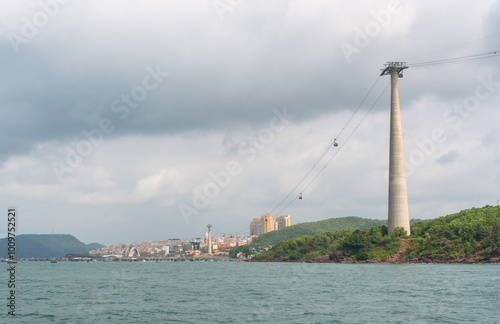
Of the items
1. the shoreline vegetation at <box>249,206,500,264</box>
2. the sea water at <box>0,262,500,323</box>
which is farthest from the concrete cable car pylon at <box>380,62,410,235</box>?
the sea water at <box>0,262,500,323</box>

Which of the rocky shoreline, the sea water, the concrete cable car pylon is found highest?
the concrete cable car pylon

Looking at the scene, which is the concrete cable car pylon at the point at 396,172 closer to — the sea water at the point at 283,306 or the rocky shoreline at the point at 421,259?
the rocky shoreline at the point at 421,259

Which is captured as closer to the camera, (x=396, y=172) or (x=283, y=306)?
(x=283, y=306)

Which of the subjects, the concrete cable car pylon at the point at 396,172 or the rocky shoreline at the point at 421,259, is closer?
the rocky shoreline at the point at 421,259

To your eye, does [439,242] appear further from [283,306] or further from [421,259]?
[283,306]

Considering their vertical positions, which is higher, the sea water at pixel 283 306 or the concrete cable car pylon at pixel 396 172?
the concrete cable car pylon at pixel 396 172

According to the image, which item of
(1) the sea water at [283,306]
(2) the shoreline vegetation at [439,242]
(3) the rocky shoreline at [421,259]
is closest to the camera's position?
(1) the sea water at [283,306]

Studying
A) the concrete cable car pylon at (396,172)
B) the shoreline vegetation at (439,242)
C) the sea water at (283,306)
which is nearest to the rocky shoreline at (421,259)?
the shoreline vegetation at (439,242)

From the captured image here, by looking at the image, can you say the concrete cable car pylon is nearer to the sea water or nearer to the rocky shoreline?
the rocky shoreline

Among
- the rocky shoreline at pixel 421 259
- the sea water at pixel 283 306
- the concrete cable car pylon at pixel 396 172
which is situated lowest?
the rocky shoreline at pixel 421 259

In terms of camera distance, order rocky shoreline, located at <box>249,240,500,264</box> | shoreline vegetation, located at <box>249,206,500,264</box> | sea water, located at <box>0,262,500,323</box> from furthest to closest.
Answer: shoreline vegetation, located at <box>249,206,500,264</box> < rocky shoreline, located at <box>249,240,500,264</box> < sea water, located at <box>0,262,500,323</box>

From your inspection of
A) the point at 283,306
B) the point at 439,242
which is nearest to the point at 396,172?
the point at 439,242

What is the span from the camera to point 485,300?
45094mm

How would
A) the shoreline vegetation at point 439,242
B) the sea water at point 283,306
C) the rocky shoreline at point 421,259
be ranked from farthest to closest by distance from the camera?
the shoreline vegetation at point 439,242, the rocky shoreline at point 421,259, the sea water at point 283,306
